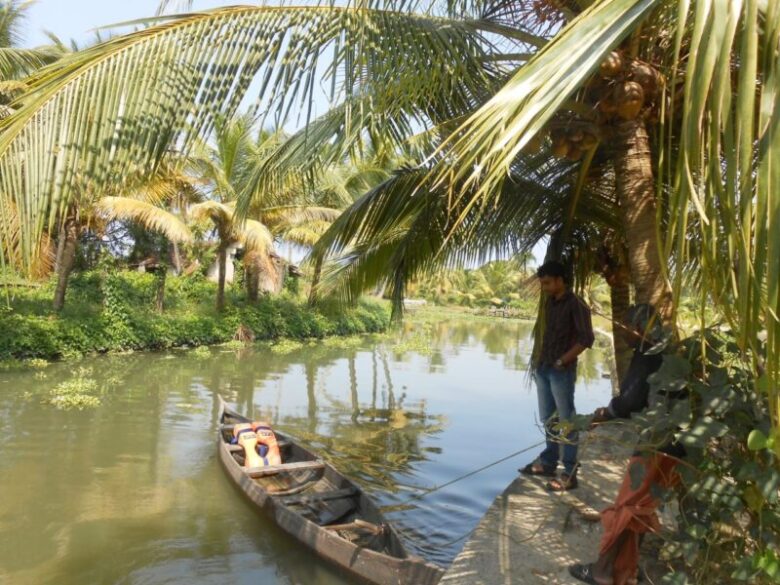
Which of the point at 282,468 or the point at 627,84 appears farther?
the point at 282,468

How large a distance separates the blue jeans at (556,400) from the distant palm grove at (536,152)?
39.3 inches

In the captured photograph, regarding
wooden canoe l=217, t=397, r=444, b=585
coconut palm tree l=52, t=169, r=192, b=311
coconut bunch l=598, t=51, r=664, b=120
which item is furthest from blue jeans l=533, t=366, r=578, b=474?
coconut palm tree l=52, t=169, r=192, b=311

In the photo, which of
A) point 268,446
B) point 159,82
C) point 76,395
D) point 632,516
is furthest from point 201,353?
point 632,516

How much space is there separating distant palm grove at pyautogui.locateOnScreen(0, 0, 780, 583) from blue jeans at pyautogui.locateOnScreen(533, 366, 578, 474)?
3.27ft

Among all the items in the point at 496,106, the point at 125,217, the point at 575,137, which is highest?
the point at 125,217

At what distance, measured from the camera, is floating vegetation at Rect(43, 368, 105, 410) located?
10.4m

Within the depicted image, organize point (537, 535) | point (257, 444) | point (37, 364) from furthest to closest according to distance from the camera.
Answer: point (37, 364), point (257, 444), point (537, 535)

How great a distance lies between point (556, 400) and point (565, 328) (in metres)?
0.54

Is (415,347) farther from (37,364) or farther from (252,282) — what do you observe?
(37,364)

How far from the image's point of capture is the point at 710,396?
2314 mm

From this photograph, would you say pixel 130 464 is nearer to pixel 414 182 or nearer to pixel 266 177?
pixel 266 177

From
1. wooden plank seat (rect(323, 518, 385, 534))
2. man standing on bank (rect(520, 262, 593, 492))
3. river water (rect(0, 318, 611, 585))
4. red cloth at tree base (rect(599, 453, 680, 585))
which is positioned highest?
man standing on bank (rect(520, 262, 593, 492))

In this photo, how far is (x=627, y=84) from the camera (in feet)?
11.5

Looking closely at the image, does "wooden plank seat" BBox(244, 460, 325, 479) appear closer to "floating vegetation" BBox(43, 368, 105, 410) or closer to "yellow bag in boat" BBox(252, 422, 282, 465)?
"yellow bag in boat" BBox(252, 422, 282, 465)
